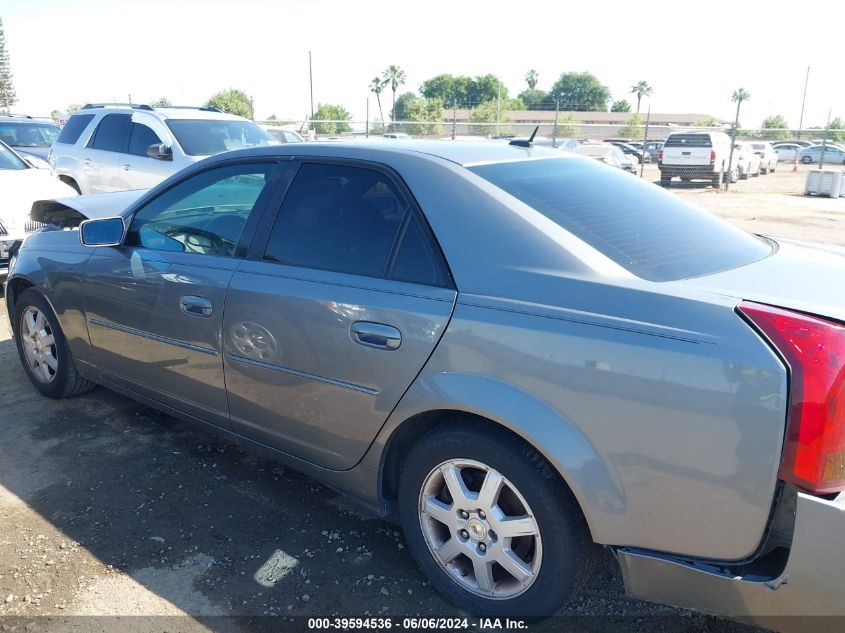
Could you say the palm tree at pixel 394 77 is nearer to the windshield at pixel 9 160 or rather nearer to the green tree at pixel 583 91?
the green tree at pixel 583 91

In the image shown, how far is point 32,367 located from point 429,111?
5441 centimetres

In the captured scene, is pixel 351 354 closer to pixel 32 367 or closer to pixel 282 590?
pixel 282 590

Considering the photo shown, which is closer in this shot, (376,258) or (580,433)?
(580,433)

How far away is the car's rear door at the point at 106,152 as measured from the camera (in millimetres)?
9234

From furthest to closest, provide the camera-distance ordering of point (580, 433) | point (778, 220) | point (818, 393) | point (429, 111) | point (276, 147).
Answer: point (429, 111)
point (778, 220)
point (276, 147)
point (580, 433)
point (818, 393)

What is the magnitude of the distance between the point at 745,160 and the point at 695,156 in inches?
235

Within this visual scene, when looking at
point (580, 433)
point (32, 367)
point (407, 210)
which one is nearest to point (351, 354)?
point (407, 210)

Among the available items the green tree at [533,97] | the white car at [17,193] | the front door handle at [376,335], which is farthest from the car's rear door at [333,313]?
the green tree at [533,97]

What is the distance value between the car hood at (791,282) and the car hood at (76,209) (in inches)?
160

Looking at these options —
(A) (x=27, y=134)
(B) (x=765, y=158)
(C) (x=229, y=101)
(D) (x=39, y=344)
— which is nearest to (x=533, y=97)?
(C) (x=229, y=101)

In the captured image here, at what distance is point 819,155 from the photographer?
37250 millimetres

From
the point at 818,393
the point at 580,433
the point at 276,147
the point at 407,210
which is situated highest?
the point at 276,147

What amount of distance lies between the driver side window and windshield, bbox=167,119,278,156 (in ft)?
17.0

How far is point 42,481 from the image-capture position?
3.45 meters
